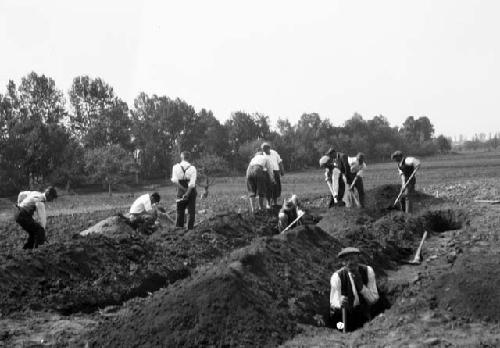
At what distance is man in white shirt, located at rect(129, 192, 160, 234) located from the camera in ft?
41.6

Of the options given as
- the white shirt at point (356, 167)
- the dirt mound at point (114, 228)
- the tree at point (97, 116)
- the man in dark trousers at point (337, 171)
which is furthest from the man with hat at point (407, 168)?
the tree at point (97, 116)

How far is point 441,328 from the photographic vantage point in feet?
20.1

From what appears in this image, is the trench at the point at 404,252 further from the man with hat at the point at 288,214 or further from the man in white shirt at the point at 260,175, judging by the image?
the man in white shirt at the point at 260,175

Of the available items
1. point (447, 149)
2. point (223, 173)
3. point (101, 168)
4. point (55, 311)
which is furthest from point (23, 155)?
point (447, 149)

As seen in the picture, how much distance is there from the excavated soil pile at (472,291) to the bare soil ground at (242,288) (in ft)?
0.05

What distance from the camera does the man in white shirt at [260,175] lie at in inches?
510

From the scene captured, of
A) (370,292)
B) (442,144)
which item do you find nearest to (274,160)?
(370,292)

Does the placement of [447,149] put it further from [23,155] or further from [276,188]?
[276,188]

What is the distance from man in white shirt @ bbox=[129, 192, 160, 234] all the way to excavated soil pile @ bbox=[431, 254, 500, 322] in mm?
7265

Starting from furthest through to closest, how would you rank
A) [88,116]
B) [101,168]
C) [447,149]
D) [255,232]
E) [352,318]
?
[447,149]
[88,116]
[101,168]
[255,232]
[352,318]

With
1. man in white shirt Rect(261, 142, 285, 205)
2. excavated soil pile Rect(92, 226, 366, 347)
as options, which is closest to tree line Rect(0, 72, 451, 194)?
man in white shirt Rect(261, 142, 285, 205)

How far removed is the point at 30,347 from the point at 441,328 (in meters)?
4.54

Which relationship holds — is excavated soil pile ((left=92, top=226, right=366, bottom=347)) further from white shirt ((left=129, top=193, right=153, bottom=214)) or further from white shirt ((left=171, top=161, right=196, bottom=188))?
white shirt ((left=129, top=193, right=153, bottom=214))

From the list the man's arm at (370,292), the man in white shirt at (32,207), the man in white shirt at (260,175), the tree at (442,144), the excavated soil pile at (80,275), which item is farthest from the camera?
the tree at (442,144)
